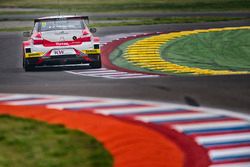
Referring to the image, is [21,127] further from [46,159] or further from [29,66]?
[29,66]

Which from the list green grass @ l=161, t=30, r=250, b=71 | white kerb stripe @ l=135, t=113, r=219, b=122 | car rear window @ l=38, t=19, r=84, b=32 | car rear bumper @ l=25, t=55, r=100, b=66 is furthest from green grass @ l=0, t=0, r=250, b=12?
white kerb stripe @ l=135, t=113, r=219, b=122

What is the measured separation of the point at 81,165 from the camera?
27.8 feet

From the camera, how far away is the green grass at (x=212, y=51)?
2331cm

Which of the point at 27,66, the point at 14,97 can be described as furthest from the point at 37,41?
the point at 14,97

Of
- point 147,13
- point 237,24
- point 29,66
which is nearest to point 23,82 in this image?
point 29,66

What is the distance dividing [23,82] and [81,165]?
9.49 meters

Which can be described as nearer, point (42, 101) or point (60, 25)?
point (42, 101)

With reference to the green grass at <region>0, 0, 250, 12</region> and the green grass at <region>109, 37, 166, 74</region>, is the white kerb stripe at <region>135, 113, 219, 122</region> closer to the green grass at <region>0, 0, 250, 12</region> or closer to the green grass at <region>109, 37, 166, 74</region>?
the green grass at <region>109, 37, 166, 74</region>

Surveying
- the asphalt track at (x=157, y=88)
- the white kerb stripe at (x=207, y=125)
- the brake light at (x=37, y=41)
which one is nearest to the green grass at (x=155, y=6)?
the brake light at (x=37, y=41)

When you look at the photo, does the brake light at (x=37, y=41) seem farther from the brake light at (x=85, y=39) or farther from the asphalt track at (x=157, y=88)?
the brake light at (x=85, y=39)

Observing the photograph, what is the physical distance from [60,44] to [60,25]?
0.75m

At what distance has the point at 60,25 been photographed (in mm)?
19969

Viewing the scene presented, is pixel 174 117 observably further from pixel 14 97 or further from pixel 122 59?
pixel 122 59

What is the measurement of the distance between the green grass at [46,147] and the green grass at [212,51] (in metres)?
12.4
